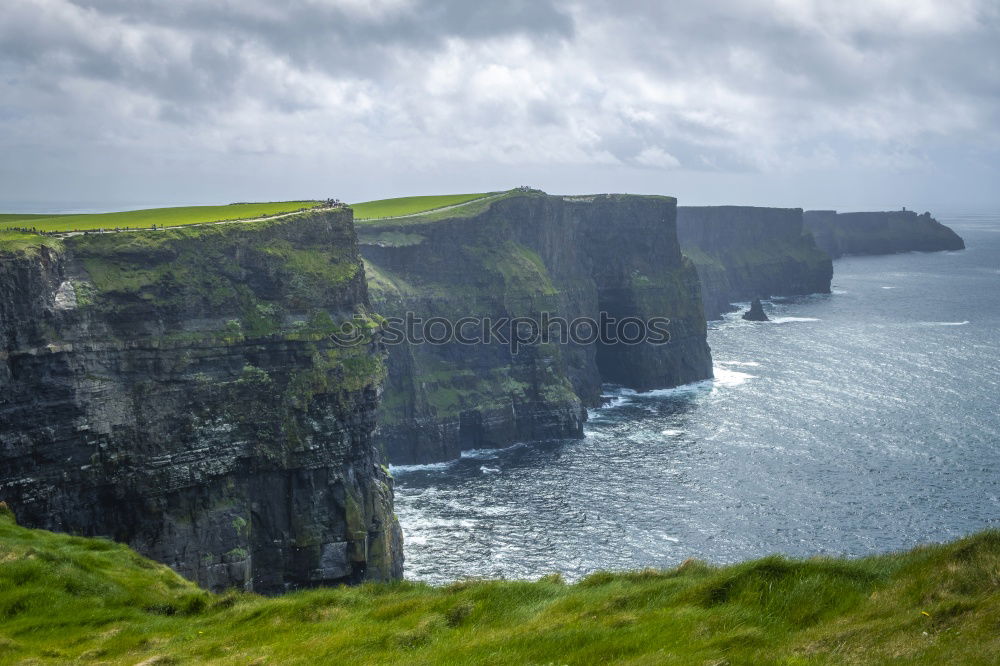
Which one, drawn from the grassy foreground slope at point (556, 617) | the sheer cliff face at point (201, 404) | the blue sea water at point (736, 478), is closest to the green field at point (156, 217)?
the sheer cliff face at point (201, 404)

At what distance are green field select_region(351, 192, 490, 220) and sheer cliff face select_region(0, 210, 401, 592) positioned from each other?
59559mm

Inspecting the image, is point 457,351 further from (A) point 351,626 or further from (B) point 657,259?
(A) point 351,626

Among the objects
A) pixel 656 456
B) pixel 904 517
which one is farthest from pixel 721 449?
pixel 904 517

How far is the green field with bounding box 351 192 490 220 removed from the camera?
136 m

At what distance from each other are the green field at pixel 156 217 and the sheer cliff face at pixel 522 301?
2401cm

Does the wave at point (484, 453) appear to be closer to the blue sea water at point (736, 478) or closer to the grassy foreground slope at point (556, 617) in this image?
the blue sea water at point (736, 478)

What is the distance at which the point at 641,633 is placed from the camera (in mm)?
23734

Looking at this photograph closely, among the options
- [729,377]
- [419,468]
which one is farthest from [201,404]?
[729,377]

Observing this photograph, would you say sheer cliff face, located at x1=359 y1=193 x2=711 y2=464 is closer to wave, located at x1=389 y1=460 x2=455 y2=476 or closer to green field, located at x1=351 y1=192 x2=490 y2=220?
wave, located at x1=389 y1=460 x2=455 y2=476

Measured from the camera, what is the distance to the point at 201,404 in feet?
210

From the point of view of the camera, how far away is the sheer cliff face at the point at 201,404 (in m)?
56.8

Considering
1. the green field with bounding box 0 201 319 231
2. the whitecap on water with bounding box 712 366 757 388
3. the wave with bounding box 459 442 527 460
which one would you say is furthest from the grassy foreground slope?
the whitecap on water with bounding box 712 366 757 388

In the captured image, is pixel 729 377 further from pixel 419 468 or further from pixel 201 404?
pixel 201 404

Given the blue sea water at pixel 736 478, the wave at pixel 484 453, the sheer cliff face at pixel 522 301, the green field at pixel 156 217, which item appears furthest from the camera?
the sheer cliff face at pixel 522 301
